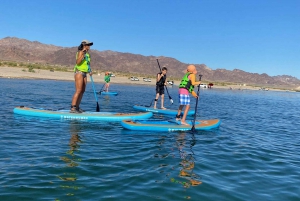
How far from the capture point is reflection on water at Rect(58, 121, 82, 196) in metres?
4.88

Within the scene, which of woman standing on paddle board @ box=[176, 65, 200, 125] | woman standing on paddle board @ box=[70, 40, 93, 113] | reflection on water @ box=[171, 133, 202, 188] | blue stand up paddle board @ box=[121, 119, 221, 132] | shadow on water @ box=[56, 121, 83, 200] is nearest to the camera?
shadow on water @ box=[56, 121, 83, 200]

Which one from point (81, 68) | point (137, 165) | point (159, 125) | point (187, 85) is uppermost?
point (81, 68)

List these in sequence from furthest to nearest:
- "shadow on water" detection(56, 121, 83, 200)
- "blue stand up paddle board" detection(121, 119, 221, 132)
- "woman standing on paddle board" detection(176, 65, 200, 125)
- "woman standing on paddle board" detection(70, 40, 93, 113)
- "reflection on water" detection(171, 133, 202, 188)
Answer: "woman standing on paddle board" detection(70, 40, 93, 113), "woman standing on paddle board" detection(176, 65, 200, 125), "blue stand up paddle board" detection(121, 119, 221, 132), "reflection on water" detection(171, 133, 202, 188), "shadow on water" detection(56, 121, 83, 200)

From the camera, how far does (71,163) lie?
6.09m

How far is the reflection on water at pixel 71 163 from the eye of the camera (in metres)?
4.88

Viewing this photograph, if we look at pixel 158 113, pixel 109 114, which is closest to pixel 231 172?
pixel 109 114

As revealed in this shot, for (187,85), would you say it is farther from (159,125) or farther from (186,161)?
(186,161)

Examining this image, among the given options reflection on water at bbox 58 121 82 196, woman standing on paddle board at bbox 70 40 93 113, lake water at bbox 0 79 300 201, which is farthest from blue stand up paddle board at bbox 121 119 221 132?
woman standing on paddle board at bbox 70 40 93 113

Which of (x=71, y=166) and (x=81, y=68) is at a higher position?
(x=81, y=68)

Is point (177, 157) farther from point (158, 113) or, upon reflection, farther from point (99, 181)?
point (158, 113)

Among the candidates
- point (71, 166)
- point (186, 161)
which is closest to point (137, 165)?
point (186, 161)

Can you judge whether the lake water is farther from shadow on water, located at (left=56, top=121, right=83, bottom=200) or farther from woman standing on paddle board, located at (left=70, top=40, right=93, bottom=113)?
woman standing on paddle board, located at (left=70, top=40, right=93, bottom=113)

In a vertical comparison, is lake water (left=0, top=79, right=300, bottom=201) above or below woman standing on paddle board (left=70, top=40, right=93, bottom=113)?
below

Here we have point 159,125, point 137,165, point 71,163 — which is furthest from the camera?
point 159,125
